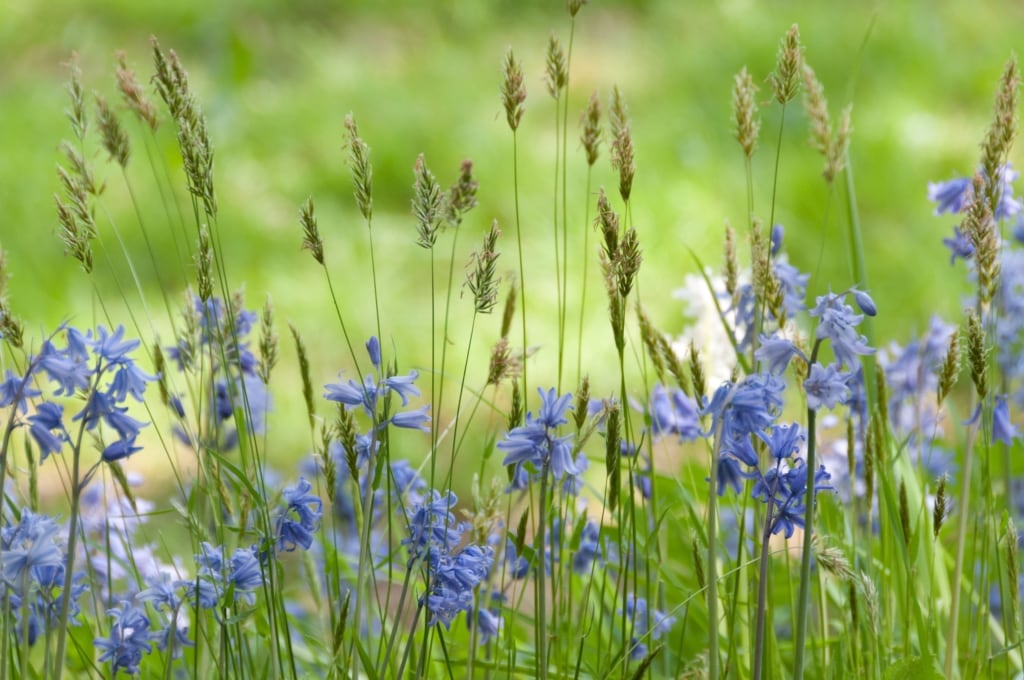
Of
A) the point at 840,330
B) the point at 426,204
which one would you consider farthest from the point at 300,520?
the point at 840,330

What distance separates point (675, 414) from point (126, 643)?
3.11 feet

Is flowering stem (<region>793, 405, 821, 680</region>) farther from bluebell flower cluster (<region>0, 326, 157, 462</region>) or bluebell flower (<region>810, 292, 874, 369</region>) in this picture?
bluebell flower cluster (<region>0, 326, 157, 462</region>)

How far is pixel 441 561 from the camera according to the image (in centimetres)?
142

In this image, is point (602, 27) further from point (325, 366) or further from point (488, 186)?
point (325, 366)

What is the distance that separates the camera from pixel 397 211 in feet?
17.2

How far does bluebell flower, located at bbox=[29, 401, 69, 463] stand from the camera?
1.41m

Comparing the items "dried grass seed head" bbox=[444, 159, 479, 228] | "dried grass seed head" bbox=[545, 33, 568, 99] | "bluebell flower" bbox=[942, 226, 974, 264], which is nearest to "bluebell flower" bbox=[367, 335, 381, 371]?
"dried grass seed head" bbox=[444, 159, 479, 228]

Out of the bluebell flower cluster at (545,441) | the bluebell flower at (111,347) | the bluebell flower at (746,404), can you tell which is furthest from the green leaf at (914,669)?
the bluebell flower at (111,347)

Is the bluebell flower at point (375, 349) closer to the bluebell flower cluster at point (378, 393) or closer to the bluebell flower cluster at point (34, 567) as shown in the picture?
the bluebell flower cluster at point (378, 393)

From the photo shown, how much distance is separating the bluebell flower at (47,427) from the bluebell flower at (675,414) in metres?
0.96

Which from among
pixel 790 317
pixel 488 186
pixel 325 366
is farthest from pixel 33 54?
pixel 790 317

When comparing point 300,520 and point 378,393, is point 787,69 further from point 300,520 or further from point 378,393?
point 300,520

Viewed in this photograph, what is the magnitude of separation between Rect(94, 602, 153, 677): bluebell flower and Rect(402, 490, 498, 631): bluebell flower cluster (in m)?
0.38

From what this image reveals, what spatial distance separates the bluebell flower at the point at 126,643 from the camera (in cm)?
154
